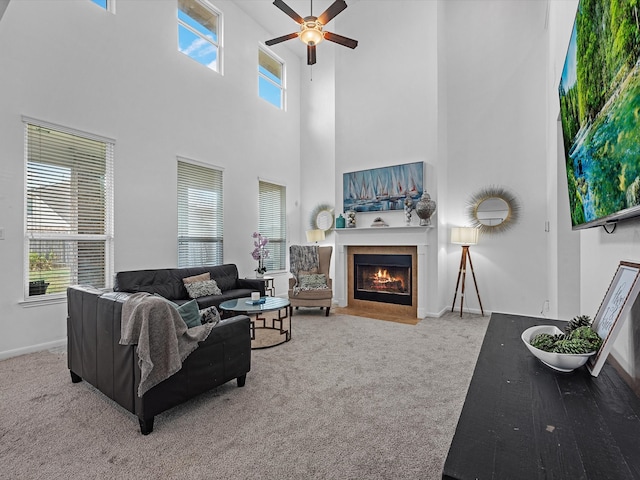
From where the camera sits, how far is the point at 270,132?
22.5 feet

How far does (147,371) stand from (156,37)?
4.92 m

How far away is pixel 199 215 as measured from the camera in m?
5.48

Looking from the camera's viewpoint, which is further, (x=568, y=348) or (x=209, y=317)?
(x=209, y=317)

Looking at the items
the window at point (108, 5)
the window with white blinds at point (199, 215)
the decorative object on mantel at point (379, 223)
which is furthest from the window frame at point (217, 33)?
the decorative object on mantel at point (379, 223)

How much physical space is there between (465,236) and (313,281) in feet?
8.27

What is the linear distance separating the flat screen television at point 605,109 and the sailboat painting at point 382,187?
374 cm

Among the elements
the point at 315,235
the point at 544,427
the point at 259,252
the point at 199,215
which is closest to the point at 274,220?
the point at 315,235

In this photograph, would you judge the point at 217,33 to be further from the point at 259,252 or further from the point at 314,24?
the point at 259,252

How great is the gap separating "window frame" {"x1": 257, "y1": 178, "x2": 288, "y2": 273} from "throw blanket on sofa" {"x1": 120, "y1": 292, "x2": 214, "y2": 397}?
14.8 feet

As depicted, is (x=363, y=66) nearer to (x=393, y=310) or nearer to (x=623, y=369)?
(x=393, y=310)

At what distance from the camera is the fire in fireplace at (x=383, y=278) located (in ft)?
18.1

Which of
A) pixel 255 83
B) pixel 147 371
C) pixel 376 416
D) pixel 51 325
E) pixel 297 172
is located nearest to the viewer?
pixel 147 371

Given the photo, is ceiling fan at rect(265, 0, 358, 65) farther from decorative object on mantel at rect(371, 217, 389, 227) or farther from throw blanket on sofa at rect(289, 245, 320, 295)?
throw blanket on sofa at rect(289, 245, 320, 295)

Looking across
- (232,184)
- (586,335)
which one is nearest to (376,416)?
(586,335)
